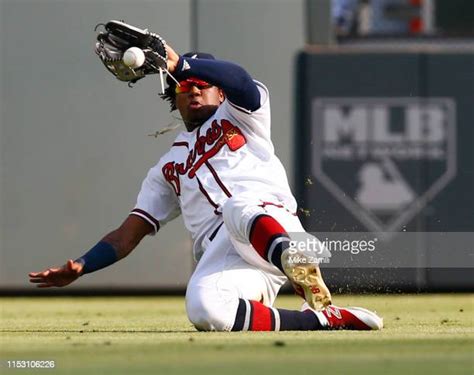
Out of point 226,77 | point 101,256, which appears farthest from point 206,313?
point 226,77

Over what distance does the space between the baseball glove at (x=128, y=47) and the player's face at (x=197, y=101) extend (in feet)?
1.95

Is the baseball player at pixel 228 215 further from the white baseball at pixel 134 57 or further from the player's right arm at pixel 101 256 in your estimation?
the white baseball at pixel 134 57

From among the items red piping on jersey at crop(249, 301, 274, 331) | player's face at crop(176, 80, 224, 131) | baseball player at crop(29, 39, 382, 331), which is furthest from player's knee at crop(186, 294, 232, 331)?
player's face at crop(176, 80, 224, 131)

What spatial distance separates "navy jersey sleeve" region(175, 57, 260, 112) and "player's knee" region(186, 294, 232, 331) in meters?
0.88

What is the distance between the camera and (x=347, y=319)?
4.88 meters

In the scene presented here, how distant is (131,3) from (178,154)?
3.43m

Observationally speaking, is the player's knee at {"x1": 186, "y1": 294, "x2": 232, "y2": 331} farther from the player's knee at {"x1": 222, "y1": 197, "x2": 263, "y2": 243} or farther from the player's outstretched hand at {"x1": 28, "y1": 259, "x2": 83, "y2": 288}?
the player's outstretched hand at {"x1": 28, "y1": 259, "x2": 83, "y2": 288}

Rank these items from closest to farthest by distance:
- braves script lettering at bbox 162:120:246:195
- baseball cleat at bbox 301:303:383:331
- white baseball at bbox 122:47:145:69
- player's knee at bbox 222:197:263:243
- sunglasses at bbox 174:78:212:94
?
white baseball at bbox 122:47:145:69 < player's knee at bbox 222:197:263:243 < baseball cleat at bbox 301:303:383:331 < braves script lettering at bbox 162:120:246:195 < sunglasses at bbox 174:78:212:94

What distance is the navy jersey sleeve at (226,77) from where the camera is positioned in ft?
15.6

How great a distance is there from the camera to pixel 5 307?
7.58 m

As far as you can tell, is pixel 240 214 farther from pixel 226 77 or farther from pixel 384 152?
pixel 384 152

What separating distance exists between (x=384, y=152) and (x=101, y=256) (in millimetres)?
4055

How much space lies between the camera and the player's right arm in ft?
16.0

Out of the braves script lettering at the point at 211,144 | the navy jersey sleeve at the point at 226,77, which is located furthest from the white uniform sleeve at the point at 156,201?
the navy jersey sleeve at the point at 226,77
